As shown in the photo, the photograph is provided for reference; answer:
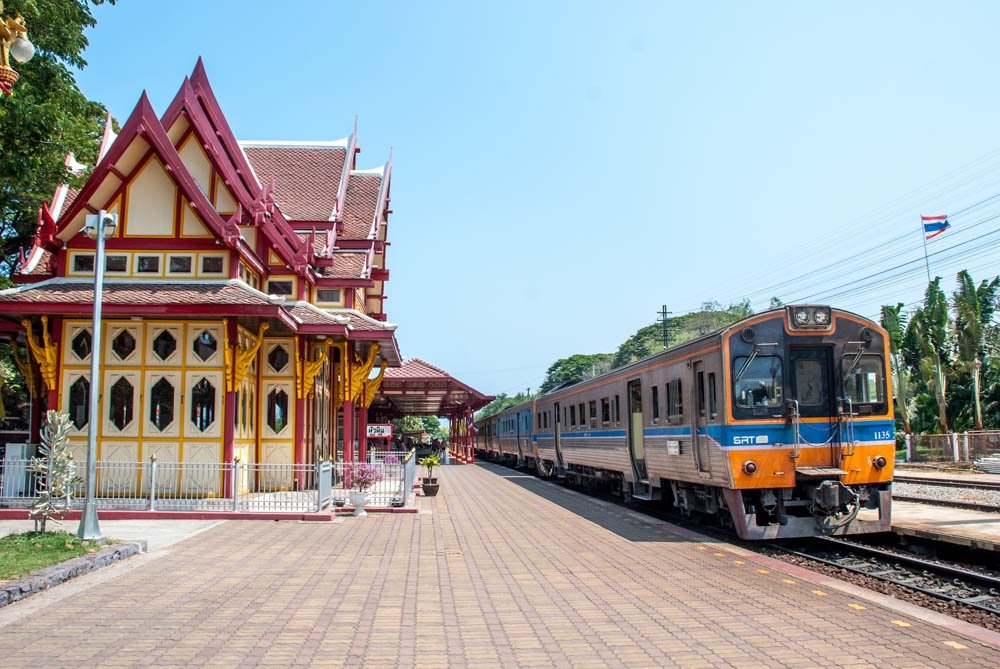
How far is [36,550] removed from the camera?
10070 mm

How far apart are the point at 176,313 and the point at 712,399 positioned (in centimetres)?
1016

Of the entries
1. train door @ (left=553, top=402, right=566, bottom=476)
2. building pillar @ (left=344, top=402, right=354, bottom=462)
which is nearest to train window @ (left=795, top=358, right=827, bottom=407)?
building pillar @ (left=344, top=402, right=354, bottom=462)

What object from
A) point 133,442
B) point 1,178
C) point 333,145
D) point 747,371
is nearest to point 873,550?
point 747,371

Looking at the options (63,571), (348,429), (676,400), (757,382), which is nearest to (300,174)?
(348,429)

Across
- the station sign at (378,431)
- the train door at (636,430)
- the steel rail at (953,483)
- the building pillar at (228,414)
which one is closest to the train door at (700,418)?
the train door at (636,430)

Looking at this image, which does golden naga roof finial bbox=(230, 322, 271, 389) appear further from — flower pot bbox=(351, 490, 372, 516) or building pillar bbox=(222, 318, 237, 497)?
flower pot bbox=(351, 490, 372, 516)

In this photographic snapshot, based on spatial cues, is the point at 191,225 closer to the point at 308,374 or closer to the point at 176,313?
the point at 176,313

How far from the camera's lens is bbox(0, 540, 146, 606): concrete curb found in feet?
25.4

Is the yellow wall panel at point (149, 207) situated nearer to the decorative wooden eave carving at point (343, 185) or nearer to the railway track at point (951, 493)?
the decorative wooden eave carving at point (343, 185)

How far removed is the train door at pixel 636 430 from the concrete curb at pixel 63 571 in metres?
9.38

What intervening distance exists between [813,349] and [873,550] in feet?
9.62

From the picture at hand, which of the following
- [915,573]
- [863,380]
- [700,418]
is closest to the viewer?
[915,573]

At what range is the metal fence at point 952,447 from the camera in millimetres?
29344

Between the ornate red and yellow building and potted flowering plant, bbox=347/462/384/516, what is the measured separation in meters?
2.49
